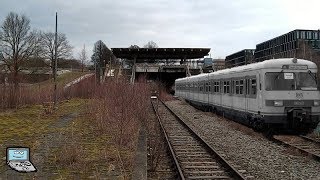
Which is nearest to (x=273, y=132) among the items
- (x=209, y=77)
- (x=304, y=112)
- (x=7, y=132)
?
(x=304, y=112)

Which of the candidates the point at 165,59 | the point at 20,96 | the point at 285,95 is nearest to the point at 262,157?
the point at 285,95

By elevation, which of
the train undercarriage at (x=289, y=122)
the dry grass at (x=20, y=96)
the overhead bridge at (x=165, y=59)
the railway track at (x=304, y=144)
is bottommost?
the railway track at (x=304, y=144)

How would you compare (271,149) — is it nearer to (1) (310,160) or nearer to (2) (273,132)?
(1) (310,160)

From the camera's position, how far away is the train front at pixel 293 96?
15.8 metres

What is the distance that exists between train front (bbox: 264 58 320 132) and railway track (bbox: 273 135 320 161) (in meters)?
0.47

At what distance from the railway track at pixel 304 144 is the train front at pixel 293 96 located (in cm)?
47

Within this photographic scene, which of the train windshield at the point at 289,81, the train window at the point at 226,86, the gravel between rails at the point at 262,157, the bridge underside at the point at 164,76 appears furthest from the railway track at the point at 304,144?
the bridge underside at the point at 164,76

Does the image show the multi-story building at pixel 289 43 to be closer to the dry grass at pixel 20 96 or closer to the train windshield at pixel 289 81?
the dry grass at pixel 20 96

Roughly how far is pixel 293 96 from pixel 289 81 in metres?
0.60

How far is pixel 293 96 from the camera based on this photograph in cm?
1603

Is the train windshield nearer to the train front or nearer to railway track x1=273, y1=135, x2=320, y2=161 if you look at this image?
the train front

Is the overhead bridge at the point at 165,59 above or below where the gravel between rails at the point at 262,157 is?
above

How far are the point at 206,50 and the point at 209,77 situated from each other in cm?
5779

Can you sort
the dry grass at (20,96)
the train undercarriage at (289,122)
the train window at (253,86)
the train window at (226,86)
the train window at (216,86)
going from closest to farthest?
the train undercarriage at (289,122) → the train window at (253,86) → the train window at (226,86) → the dry grass at (20,96) → the train window at (216,86)
